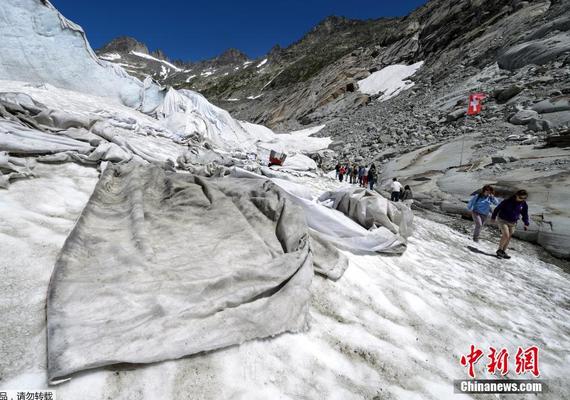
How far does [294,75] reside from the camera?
57.8 meters

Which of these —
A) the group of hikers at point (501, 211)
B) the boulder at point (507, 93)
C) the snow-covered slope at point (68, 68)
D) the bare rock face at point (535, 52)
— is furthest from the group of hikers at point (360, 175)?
the bare rock face at point (535, 52)

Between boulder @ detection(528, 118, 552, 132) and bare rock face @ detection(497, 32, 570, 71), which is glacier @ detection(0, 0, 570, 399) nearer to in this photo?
boulder @ detection(528, 118, 552, 132)

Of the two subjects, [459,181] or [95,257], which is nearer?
[95,257]

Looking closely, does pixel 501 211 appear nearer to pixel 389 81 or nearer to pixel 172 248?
pixel 172 248

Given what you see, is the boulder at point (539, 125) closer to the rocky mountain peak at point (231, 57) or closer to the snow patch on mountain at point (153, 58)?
the rocky mountain peak at point (231, 57)

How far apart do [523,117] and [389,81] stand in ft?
77.6

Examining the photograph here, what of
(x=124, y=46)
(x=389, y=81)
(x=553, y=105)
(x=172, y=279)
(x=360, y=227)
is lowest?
(x=172, y=279)

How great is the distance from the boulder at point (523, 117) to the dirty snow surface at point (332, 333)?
11.3 metres

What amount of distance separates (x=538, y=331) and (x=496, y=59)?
2507 centimetres

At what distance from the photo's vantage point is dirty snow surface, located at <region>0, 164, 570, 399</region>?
1.39 metres

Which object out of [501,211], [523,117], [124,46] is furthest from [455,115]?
[124,46]

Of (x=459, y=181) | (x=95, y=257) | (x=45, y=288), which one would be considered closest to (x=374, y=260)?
(x=95, y=257)

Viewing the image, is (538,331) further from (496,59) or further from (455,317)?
(496,59)

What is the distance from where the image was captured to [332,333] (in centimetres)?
196
